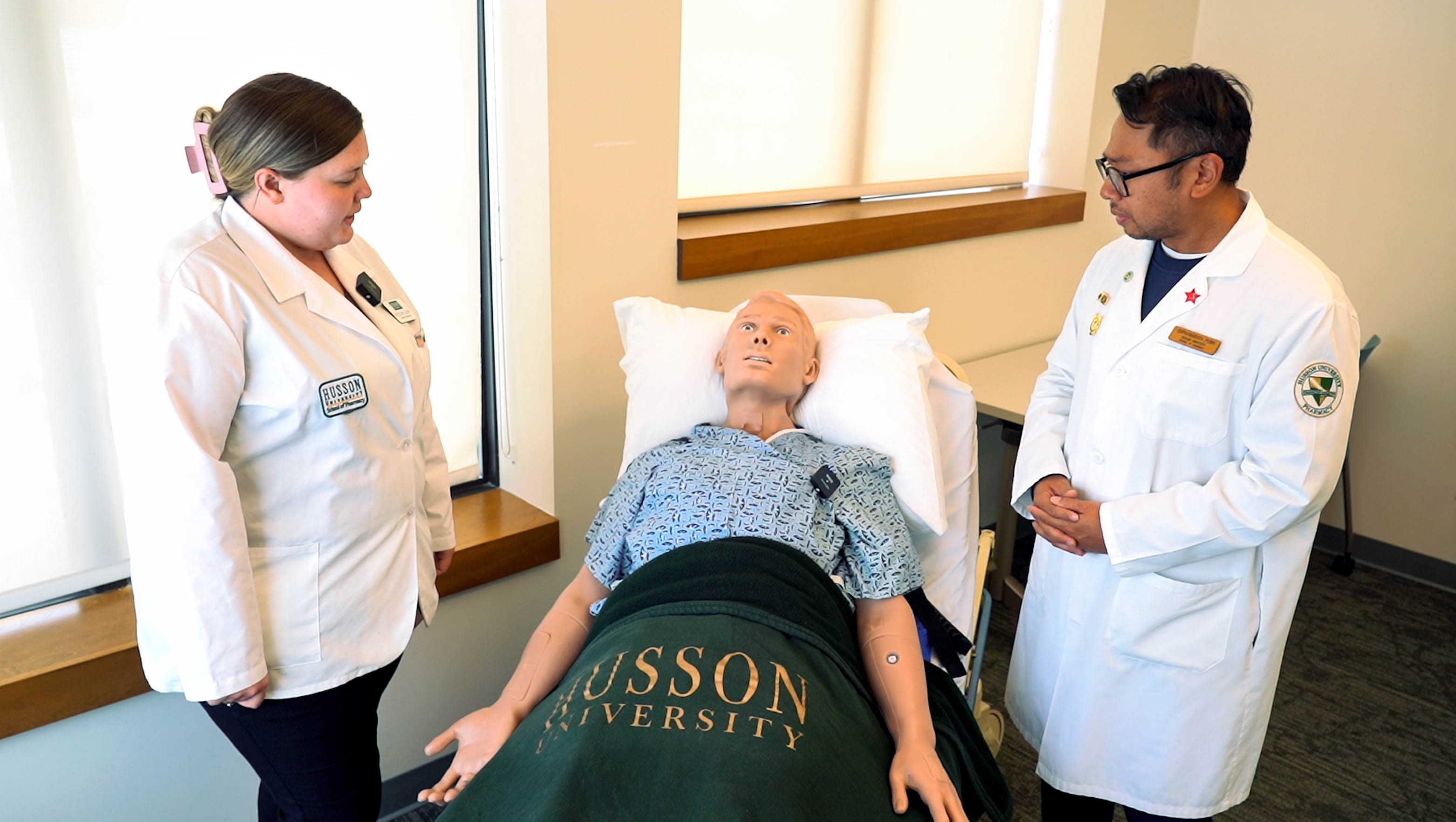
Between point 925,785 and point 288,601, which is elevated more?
point 288,601

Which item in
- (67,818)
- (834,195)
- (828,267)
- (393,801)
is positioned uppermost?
(834,195)

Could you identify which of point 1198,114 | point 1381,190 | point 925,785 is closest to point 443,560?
point 925,785

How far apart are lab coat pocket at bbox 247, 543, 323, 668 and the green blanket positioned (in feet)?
1.18

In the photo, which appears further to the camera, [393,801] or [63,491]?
[393,801]

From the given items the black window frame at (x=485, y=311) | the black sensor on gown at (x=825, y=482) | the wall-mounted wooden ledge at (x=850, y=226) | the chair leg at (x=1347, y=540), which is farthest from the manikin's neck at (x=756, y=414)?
the chair leg at (x=1347, y=540)

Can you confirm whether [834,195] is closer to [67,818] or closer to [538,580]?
[538,580]

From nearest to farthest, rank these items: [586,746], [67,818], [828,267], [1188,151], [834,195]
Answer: [586,746] → [1188,151] → [67,818] → [828,267] → [834,195]

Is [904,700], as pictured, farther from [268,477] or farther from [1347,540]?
[1347,540]

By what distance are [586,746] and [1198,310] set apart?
44.0 inches

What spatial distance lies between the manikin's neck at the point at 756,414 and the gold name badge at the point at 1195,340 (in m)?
0.67

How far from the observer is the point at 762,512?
1.59 meters

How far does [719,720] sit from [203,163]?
994 mm

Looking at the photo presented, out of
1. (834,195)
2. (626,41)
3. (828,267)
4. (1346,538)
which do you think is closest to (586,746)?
(626,41)

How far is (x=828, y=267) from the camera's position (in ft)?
8.70
